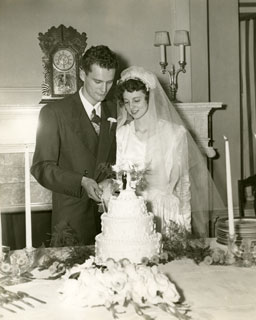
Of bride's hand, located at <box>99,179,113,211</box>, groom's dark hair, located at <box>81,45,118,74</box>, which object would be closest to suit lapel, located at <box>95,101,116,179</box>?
groom's dark hair, located at <box>81,45,118,74</box>

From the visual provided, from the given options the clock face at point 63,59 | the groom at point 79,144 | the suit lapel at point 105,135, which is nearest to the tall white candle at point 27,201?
the groom at point 79,144

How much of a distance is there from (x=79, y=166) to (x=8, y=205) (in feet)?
7.65

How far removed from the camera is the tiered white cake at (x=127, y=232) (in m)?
1.96

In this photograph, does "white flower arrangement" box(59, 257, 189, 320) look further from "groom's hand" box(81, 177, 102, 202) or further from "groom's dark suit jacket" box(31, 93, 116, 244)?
"groom's dark suit jacket" box(31, 93, 116, 244)

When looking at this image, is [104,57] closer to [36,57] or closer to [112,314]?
[112,314]

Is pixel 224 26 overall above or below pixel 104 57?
above

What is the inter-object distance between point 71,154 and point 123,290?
5.82ft

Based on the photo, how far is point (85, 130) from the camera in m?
3.16

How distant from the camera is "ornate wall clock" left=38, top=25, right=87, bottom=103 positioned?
541 centimetres

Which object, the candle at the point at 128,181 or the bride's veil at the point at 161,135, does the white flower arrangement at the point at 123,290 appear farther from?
the bride's veil at the point at 161,135

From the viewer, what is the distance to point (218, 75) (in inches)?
236

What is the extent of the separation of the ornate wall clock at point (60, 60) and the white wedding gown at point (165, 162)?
2102mm

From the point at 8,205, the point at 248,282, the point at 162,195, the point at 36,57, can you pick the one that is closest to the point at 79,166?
the point at 162,195

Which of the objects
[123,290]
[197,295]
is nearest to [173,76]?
[197,295]
